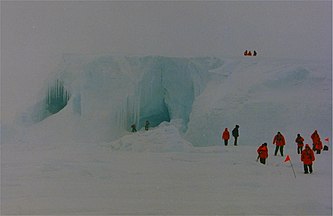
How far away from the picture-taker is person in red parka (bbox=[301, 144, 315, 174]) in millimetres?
2189

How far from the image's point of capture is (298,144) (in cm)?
221

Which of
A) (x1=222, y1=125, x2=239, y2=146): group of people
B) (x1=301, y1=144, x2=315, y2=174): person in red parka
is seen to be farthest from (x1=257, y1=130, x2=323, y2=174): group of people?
(x1=222, y1=125, x2=239, y2=146): group of people

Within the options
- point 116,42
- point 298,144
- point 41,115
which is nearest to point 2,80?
point 41,115

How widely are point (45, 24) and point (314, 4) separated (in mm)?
1345

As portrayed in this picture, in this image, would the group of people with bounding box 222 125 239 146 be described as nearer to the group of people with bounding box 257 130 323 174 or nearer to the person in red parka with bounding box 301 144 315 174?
the group of people with bounding box 257 130 323 174

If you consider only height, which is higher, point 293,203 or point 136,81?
point 136,81

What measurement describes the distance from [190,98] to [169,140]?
0.23m

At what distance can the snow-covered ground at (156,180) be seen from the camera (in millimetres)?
2123

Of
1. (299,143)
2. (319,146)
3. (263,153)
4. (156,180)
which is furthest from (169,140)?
(319,146)

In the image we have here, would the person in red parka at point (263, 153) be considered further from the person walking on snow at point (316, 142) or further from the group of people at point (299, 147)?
the person walking on snow at point (316, 142)

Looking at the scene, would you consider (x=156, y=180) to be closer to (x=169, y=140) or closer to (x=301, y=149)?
(x=169, y=140)

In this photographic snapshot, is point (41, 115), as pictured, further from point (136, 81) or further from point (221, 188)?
point (221, 188)

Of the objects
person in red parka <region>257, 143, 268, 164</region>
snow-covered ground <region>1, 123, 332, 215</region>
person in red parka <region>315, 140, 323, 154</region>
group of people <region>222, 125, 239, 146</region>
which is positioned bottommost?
snow-covered ground <region>1, 123, 332, 215</region>

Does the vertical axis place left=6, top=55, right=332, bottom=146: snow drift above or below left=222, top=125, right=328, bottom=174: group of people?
above
